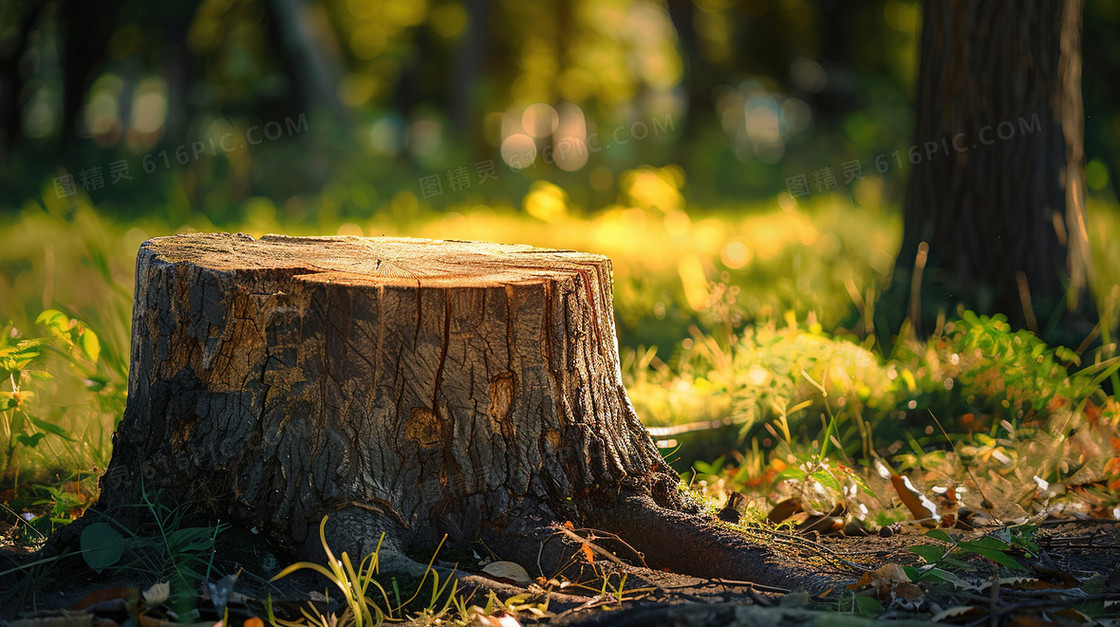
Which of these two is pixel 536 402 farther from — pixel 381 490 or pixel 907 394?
pixel 907 394

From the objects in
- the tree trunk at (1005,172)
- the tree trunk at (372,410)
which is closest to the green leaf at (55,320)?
the tree trunk at (372,410)

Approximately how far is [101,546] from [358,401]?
0.61 metres

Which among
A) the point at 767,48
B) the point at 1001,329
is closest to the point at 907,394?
the point at 1001,329

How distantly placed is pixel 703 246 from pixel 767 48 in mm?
9922

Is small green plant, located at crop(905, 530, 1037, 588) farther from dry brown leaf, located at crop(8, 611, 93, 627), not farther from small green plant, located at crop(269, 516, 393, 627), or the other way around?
dry brown leaf, located at crop(8, 611, 93, 627)

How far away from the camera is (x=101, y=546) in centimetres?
189

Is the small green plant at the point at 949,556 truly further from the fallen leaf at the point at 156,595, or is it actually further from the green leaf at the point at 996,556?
the fallen leaf at the point at 156,595

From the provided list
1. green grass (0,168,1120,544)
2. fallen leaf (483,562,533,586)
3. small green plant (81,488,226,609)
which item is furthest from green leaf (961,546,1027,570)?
small green plant (81,488,226,609)

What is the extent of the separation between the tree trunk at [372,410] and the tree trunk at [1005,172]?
236 centimetres

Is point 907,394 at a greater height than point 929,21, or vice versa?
point 929,21

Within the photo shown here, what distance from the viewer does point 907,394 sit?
3.33 m

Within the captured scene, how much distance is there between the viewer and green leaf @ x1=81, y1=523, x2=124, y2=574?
1875mm

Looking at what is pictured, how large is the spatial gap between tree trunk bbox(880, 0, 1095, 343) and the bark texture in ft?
7.91

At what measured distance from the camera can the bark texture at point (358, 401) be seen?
79.4 inches
